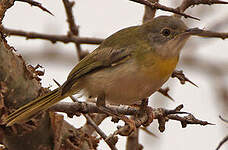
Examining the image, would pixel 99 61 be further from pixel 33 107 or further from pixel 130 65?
pixel 33 107

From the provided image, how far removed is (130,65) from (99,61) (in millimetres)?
338

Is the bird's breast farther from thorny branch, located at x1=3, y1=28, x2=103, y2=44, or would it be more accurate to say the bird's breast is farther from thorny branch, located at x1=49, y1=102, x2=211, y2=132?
thorny branch, located at x1=3, y1=28, x2=103, y2=44

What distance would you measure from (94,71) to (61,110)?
87cm

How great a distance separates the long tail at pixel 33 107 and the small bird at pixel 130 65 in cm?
1

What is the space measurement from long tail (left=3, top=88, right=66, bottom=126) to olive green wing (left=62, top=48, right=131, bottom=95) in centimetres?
24

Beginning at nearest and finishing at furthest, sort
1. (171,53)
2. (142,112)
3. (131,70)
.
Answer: (142,112) < (131,70) < (171,53)

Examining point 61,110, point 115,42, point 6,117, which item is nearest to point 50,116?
point 61,110

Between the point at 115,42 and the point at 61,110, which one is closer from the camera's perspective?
the point at 61,110

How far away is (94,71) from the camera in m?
3.51

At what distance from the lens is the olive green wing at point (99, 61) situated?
11.3 feet

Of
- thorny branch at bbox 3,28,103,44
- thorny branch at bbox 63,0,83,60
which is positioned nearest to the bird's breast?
thorny branch at bbox 3,28,103,44

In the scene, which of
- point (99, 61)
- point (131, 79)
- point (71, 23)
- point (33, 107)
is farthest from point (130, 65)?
point (71, 23)

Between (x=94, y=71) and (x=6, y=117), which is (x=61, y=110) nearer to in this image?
(x=6, y=117)

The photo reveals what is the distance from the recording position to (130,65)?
132 inches
